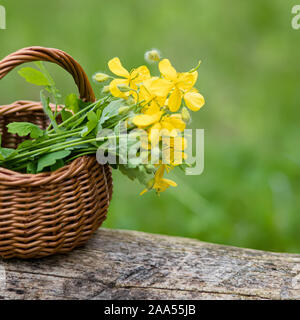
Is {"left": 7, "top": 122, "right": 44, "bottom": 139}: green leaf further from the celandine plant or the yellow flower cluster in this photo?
the yellow flower cluster

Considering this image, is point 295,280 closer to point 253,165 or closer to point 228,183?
point 228,183

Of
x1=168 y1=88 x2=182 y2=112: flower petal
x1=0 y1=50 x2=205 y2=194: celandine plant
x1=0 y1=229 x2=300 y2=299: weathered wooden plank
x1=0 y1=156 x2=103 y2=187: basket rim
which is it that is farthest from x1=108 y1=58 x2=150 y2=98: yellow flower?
x1=0 y1=229 x2=300 y2=299: weathered wooden plank

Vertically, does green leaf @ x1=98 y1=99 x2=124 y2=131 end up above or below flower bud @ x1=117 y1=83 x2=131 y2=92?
below

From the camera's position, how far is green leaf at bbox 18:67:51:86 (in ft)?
4.04

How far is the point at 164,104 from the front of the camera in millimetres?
1135

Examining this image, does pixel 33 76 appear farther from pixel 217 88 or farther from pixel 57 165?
pixel 217 88

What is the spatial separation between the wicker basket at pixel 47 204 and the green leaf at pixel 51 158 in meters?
0.03

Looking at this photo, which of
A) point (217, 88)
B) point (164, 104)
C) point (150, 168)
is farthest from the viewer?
point (217, 88)

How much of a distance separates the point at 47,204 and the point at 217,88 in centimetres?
237

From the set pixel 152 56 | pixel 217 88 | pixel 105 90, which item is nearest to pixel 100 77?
pixel 105 90

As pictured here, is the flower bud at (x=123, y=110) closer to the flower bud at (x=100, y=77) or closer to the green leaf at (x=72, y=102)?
the flower bud at (x=100, y=77)

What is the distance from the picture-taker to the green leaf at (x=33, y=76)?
1.23 metres

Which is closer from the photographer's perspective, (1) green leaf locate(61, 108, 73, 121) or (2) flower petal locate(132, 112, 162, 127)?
(2) flower petal locate(132, 112, 162, 127)
